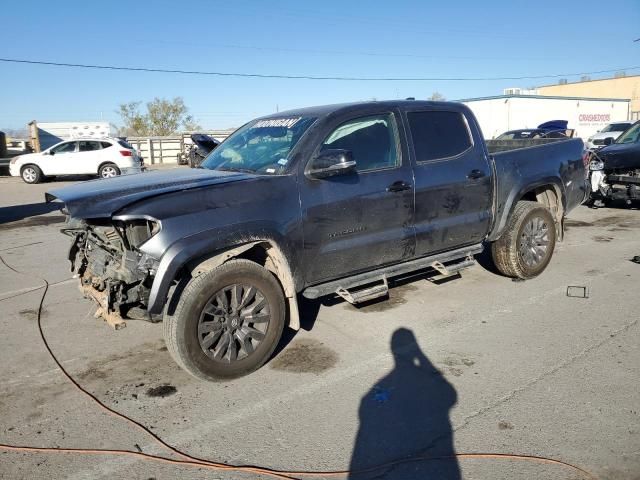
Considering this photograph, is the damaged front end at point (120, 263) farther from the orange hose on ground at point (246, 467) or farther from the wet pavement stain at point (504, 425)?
the wet pavement stain at point (504, 425)

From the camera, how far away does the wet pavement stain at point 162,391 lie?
12.0 ft

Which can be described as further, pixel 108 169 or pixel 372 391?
pixel 108 169

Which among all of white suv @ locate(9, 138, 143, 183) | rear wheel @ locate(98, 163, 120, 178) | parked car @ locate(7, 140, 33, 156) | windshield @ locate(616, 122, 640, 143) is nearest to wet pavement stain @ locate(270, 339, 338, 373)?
windshield @ locate(616, 122, 640, 143)

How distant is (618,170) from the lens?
9.95 m

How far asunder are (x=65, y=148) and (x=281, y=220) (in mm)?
20091

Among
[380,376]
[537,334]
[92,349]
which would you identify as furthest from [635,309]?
[92,349]

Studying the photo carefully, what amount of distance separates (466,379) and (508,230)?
2472mm

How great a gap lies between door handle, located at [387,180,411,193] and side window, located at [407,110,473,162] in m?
0.33

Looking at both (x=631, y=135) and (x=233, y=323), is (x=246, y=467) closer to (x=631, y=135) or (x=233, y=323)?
(x=233, y=323)

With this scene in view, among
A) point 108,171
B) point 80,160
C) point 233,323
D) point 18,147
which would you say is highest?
point 18,147

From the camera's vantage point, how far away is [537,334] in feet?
14.8

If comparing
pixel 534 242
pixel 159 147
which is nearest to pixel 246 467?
pixel 534 242

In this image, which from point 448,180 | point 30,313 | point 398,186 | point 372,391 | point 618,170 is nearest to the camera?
point 372,391

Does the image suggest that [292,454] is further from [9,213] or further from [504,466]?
[9,213]
